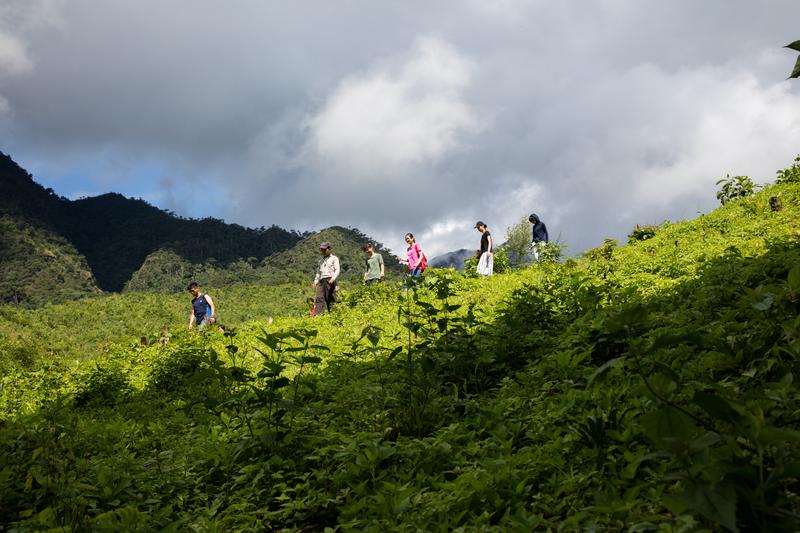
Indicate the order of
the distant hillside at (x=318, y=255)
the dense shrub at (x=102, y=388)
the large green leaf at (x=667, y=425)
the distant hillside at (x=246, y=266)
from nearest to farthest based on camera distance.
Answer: the large green leaf at (x=667, y=425) < the dense shrub at (x=102, y=388) < the distant hillside at (x=318, y=255) < the distant hillside at (x=246, y=266)

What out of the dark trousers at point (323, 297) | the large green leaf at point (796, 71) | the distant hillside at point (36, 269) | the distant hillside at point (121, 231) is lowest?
the large green leaf at point (796, 71)

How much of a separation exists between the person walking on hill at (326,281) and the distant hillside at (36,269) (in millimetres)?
80170

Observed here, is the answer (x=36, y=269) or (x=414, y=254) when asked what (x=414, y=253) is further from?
(x=36, y=269)

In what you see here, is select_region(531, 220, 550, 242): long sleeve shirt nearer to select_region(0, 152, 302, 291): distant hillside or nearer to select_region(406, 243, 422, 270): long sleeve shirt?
select_region(406, 243, 422, 270): long sleeve shirt

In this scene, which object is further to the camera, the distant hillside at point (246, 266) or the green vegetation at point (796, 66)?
the distant hillside at point (246, 266)

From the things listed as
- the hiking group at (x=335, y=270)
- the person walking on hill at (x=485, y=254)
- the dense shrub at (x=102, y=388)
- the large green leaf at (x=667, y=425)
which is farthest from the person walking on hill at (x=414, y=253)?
the large green leaf at (x=667, y=425)

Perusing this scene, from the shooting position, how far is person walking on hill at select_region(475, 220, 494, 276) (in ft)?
48.7

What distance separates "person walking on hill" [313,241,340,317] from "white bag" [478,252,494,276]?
370 cm

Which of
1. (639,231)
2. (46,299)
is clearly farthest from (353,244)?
(639,231)

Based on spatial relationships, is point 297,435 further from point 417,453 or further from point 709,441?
point 709,441

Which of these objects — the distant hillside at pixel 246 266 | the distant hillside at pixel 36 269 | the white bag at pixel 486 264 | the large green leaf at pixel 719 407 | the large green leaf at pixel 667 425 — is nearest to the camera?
the large green leaf at pixel 719 407

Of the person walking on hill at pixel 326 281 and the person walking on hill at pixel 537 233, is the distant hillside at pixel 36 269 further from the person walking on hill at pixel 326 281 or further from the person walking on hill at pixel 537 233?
the person walking on hill at pixel 537 233

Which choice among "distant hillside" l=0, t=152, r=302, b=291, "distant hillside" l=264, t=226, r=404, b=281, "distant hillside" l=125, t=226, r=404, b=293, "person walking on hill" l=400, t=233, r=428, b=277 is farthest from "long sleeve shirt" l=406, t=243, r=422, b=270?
"distant hillside" l=0, t=152, r=302, b=291

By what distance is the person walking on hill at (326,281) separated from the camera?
1398 cm
